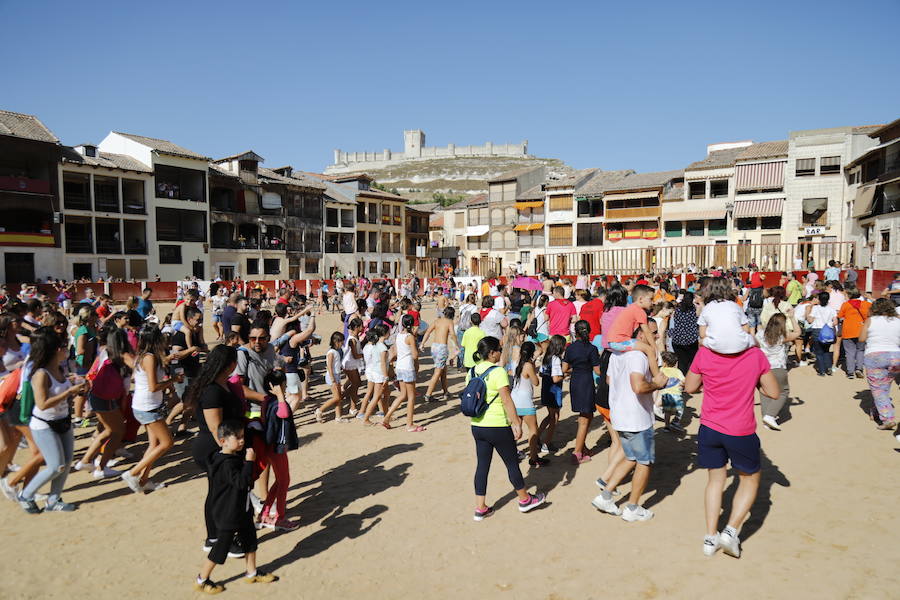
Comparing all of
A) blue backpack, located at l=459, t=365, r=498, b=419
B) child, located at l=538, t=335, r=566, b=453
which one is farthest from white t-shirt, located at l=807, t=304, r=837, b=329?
blue backpack, located at l=459, t=365, r=498, b=419

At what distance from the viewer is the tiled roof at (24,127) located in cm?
3262

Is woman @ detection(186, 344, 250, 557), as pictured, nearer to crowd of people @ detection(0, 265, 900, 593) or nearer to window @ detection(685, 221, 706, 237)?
crowd of people @ detection(0, 265, 900, 593)

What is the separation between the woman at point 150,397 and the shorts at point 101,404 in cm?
53

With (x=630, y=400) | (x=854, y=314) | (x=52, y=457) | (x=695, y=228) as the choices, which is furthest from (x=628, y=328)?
(x=695, y=228)

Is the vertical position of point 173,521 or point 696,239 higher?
point 696,239

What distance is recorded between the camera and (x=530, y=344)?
6.05 m

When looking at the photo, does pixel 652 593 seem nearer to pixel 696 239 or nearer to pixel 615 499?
pixel 615 499

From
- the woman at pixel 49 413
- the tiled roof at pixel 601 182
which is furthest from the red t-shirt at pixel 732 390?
the tiled roof at pixel 601 182

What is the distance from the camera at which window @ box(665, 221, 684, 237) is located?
43.9 meters


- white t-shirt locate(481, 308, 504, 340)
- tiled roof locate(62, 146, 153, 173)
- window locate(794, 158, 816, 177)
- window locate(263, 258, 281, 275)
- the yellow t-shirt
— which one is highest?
tiled roof locate(62, 146, 153, 173)

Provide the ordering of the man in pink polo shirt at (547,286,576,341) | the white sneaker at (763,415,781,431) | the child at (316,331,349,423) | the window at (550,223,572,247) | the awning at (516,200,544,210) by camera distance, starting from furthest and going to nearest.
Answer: the awning at (516,200,544,210) < the window at (550,223,572,247) < the man in pink polo shirt at (547,286,576,341) < the child at (316,331,349,423) < the white sneaker at (763,415,781,431)

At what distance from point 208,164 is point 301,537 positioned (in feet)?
140

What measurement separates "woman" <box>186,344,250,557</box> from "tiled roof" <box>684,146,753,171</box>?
44.0 meters

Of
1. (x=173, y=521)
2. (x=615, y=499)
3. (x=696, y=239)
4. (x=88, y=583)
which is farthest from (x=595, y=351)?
(x=696, y=239)
